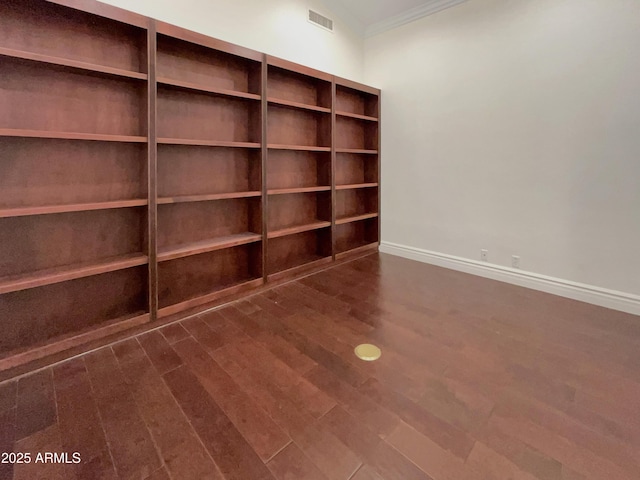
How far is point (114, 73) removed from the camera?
2.02 m

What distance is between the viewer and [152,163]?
2193 mm

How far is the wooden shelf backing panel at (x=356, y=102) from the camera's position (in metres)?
3.93

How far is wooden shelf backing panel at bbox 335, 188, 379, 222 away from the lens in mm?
4066

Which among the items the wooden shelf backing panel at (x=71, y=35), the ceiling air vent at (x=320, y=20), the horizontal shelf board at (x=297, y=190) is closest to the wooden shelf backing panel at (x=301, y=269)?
the horizontal shelf board at (x=297, y=190)

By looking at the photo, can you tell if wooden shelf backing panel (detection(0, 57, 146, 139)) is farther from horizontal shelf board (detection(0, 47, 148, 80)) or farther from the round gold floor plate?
the round gold floor plate

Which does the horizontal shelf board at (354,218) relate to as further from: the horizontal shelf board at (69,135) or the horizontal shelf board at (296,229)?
the horizontal shelf board at (69,135)

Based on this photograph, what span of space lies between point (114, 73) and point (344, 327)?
7.58 feet

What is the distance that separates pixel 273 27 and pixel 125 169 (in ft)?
6.80

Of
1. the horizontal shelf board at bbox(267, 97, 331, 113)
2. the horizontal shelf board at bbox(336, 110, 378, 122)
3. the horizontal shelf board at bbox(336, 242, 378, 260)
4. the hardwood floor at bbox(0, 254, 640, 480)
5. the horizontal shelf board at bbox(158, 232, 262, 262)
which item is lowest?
the hardwood floor at bbox(0, 254, 640, 480)

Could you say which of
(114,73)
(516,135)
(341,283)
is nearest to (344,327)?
(341,283)

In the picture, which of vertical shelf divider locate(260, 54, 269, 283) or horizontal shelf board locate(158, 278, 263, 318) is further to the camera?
vertical shelf divider locate(260, 54, 269, 283)

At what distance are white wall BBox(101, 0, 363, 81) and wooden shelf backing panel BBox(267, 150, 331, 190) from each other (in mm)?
996

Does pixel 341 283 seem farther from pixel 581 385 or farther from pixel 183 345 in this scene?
pixel 581 385

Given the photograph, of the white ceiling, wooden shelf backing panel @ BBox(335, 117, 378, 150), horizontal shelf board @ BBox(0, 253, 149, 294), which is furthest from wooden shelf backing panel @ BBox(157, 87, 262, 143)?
the white ceiling
